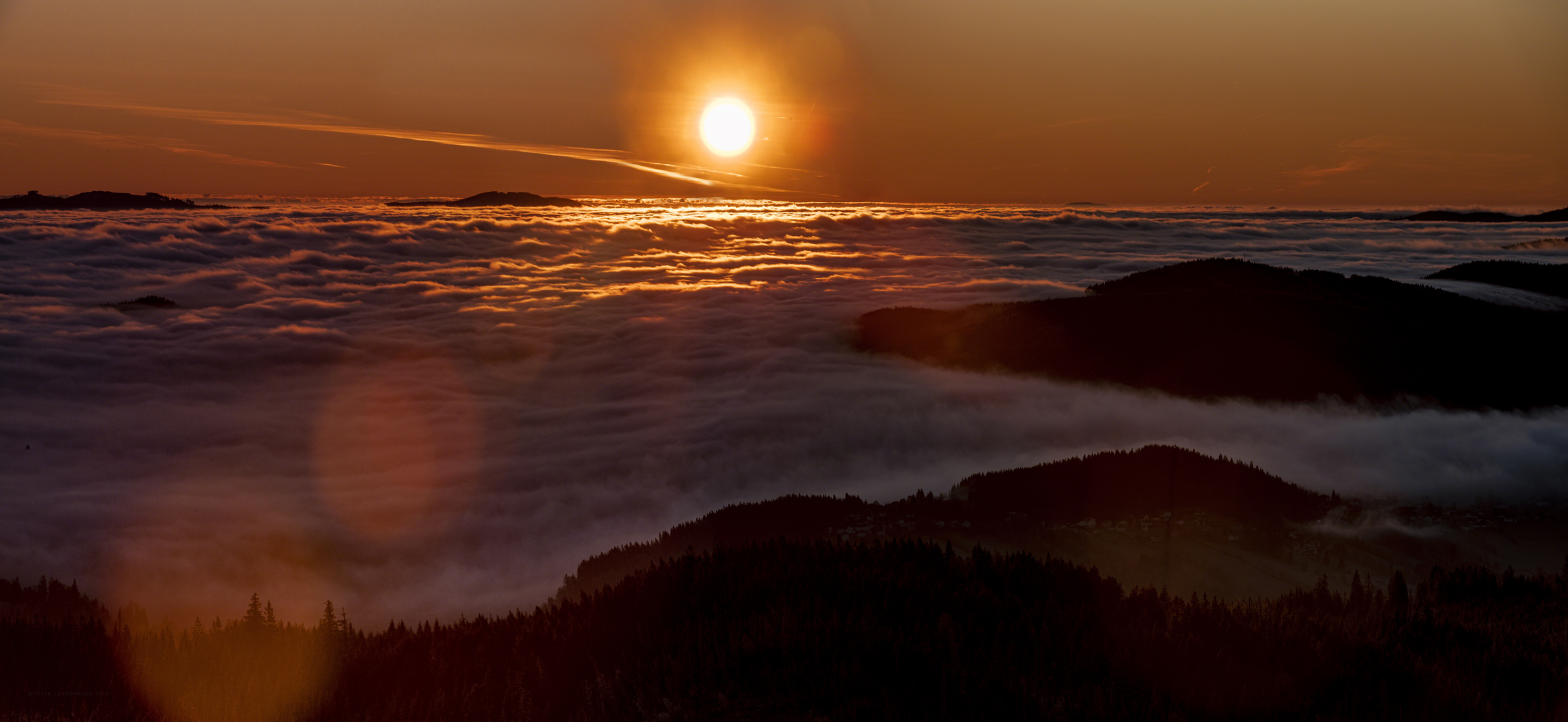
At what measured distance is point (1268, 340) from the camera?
25281mm

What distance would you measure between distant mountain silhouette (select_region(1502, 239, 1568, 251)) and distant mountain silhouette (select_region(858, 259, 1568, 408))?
51.1m

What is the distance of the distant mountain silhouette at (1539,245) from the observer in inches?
2694

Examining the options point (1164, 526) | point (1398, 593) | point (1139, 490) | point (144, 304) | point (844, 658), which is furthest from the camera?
point (144, 304)

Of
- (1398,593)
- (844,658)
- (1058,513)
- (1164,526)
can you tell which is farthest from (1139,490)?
(844,658)

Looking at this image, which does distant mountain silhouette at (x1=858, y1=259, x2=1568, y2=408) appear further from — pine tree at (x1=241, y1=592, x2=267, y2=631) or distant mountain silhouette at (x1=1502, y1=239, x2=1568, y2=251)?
distant mountain silhouette at (x1=1502, y1=239, x2=1568, y2=251)

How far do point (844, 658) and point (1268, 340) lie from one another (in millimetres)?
25516

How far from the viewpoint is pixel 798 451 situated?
21062mm

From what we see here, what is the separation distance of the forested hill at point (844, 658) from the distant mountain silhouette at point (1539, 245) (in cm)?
8471

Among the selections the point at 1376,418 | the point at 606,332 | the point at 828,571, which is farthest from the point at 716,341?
the point at 828,571

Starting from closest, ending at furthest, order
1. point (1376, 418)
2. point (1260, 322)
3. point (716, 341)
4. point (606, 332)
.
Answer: point (1376, 418)
point (1260, 322)
point (716, 341)
point (606, 332)

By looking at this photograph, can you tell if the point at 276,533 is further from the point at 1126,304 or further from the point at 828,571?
the point at 1126,304

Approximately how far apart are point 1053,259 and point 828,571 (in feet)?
200

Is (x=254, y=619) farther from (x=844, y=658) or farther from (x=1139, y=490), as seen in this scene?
(x=1139, y=490)

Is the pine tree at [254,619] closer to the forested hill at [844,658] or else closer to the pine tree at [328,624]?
the forested hill at [844,658]
